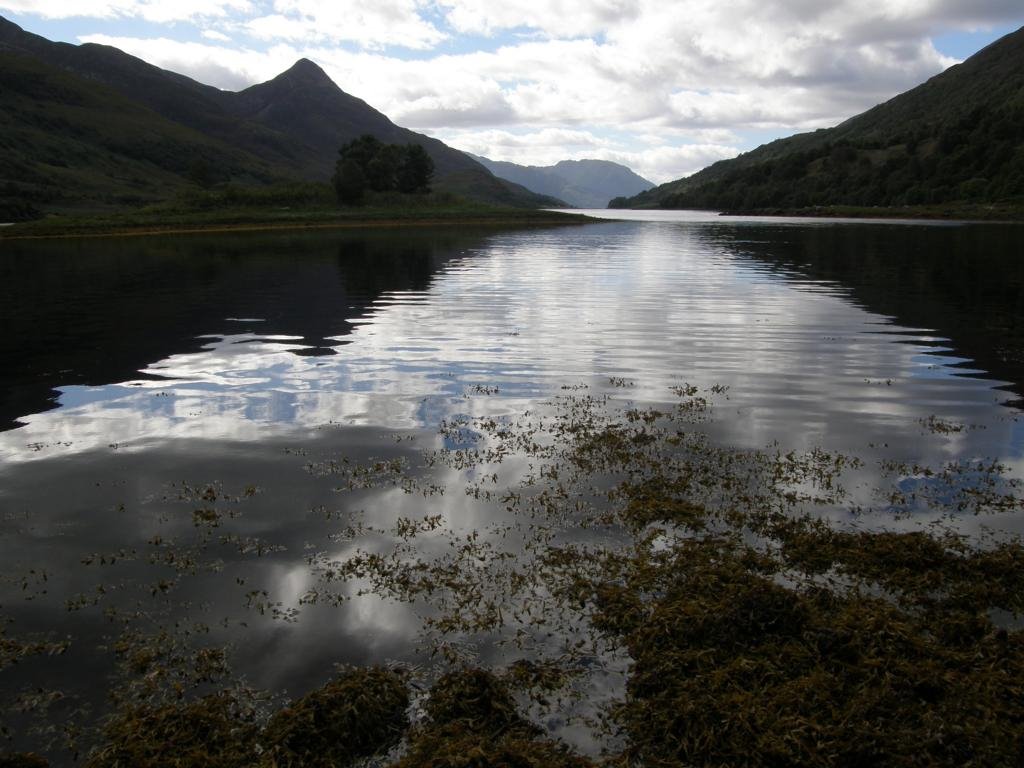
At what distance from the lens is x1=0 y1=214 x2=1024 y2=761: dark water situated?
11.6m

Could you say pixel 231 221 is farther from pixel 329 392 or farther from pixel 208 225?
pixel 329 392

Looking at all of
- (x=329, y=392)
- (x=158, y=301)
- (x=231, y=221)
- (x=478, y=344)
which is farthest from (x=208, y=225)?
(x=329, y=392)

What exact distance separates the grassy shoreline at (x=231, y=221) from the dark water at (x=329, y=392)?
75.3 meters

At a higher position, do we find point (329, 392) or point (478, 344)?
point (478, 344)

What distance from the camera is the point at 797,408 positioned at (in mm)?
22359

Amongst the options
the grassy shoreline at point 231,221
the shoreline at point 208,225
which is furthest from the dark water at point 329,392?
the grassy shoreline at point 231,221

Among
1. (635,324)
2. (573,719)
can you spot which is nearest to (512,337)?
(635,324)

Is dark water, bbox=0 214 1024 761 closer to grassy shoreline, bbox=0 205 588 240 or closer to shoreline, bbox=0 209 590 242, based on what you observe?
shoreline, bbox=0 209 590 242

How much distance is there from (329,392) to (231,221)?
479ft

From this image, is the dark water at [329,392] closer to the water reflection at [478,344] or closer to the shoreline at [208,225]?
the water reflection at [478,344]

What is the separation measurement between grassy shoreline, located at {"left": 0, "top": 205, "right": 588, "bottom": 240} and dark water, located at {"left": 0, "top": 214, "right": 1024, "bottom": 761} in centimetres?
7527

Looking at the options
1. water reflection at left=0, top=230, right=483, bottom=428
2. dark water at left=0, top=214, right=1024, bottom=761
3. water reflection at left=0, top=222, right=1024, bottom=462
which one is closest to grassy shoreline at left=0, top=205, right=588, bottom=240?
water reflection at left=0, top=230, right=483, bottom=428

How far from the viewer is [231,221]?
154 metres

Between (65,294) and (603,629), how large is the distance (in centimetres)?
5468
